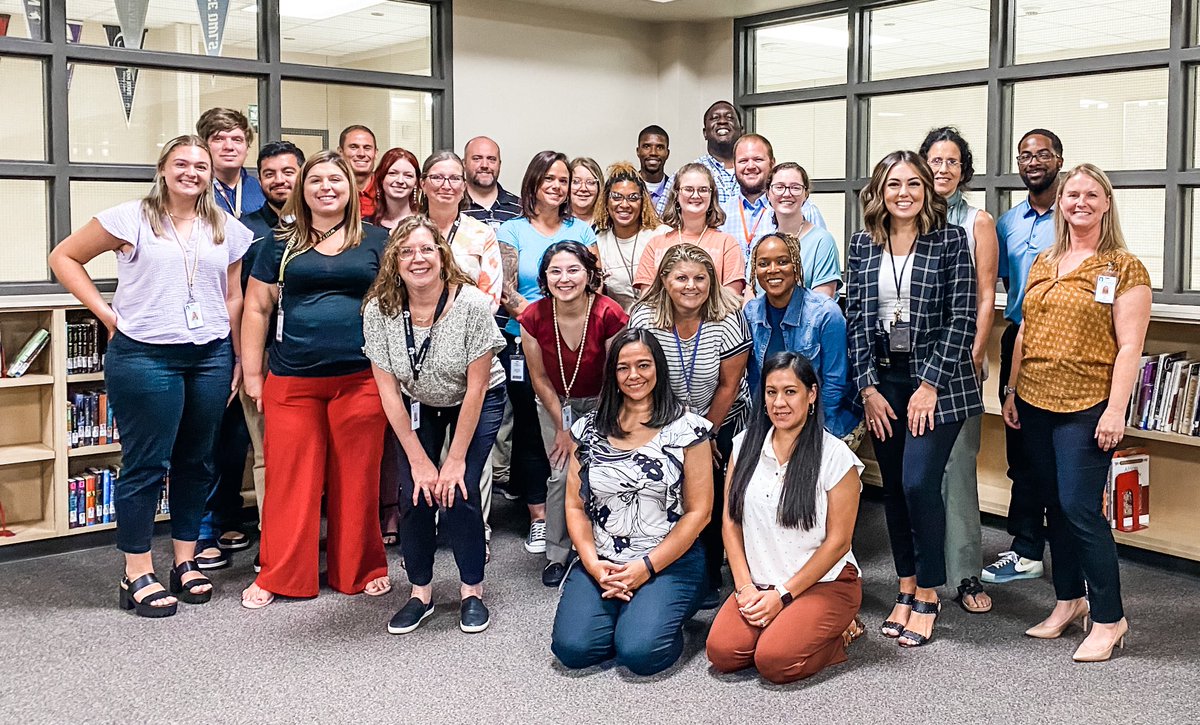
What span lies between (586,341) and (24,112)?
8.66 ft

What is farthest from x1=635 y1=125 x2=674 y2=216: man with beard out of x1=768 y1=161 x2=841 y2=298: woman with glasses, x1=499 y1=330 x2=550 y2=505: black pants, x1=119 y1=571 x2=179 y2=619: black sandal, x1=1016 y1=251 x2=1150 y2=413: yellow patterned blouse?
x1=119 y1=571 x2=179 y2=619: black sandal

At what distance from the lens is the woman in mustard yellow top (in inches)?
125

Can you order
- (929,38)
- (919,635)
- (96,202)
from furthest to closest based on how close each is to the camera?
1. (929,38)
2. (96,202)
3. (919,635)

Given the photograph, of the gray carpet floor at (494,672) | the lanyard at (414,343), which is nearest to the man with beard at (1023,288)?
the gray carpet floor at (494,672)

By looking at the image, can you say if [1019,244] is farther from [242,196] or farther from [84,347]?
[84,347]

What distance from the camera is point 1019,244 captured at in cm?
434

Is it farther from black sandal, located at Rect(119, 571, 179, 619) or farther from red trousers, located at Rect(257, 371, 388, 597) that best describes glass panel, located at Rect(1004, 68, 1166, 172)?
black sandal, located at Rect(119, 571, 179, 619)

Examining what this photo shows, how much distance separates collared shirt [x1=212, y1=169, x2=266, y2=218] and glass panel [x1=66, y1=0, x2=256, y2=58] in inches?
36.2

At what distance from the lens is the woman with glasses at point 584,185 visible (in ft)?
15.0

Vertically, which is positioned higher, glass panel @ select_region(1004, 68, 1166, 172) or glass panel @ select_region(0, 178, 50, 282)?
glass panel @ select_region(1004, 68, 1166, 172)

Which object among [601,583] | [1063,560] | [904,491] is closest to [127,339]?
[601,583]

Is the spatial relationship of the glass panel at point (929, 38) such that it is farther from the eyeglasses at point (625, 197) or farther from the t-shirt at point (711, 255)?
the eyeglasses at point (625, 197)

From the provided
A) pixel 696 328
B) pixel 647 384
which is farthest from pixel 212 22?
pixel 647 384

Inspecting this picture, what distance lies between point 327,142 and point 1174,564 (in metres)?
4.22
